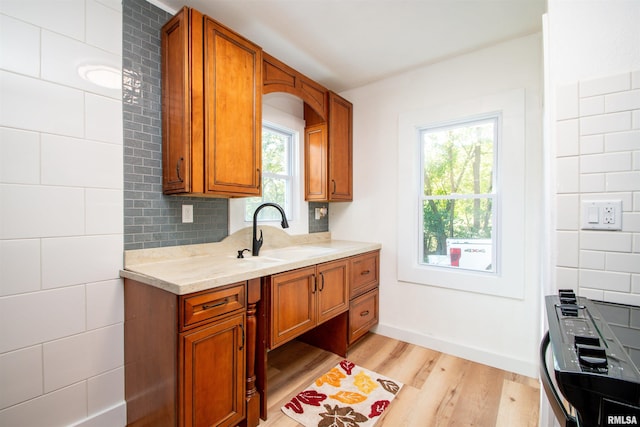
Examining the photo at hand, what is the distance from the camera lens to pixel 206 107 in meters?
1.65

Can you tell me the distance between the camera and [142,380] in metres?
1.49

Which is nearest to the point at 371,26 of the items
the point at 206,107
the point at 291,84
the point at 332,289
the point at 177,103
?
the point at 291,84

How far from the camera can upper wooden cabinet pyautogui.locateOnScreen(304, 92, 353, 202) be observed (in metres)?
2.71

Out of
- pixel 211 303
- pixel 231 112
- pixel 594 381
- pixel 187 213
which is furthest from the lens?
pixel 187 213

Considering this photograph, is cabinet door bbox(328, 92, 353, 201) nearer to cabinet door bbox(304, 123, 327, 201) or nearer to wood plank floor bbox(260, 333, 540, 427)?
cabinet door bbox(304, 123, 327, 201)

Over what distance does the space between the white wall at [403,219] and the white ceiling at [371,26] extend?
18 centimetres

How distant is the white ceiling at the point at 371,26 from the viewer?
1.79m

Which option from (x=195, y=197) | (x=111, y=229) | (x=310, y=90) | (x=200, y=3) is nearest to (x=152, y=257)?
(x=111, y=229)

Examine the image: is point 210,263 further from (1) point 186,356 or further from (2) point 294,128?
(2) point 294,128

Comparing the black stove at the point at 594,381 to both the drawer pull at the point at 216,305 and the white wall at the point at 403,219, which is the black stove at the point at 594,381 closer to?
the drawer pull at the point at 216,305

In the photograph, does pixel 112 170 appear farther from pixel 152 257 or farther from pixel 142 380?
pixel 142 380

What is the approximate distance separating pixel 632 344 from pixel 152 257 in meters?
2.08

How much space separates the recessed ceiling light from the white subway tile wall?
2217mm

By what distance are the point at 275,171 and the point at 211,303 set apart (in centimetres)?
155
